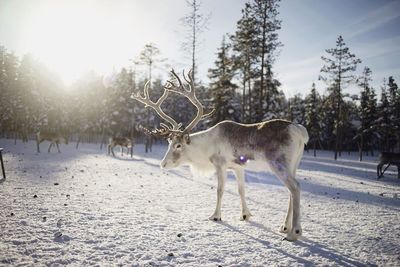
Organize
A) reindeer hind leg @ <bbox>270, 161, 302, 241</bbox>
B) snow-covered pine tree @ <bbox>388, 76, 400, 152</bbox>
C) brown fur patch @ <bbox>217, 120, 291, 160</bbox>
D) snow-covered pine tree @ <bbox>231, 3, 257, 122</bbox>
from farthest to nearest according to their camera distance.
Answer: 1. snow-covered pine tree @ <bbox>388, 76, 400, 152</bbox>
2. snow-covered pine tree @ <bbox>231, 3, 257, 122</bbox>
3. brown fur patch @ <bbox>217, 120, 291, 160</bbox>
4. reindeer hind leg @ <bbox>270, 161, 302, 241</bbox>

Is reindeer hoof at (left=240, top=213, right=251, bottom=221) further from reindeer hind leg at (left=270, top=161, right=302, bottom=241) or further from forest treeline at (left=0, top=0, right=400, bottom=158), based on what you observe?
forest treeline at (left=0, top=0, right=400, bottom=158)

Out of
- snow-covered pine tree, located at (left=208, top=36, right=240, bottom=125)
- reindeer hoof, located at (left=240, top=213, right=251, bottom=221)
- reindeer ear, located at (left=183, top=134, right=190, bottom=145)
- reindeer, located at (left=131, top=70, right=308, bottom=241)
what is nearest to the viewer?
reindeer, located at (left=131, top=70, right=308, bottom=241)

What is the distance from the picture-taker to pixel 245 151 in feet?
19.7

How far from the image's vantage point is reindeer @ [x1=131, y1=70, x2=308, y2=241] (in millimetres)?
5316

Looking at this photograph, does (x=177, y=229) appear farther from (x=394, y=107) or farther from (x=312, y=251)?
(x=394, y=107)

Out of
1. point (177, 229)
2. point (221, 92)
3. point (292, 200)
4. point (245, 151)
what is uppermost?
point (221, 92)

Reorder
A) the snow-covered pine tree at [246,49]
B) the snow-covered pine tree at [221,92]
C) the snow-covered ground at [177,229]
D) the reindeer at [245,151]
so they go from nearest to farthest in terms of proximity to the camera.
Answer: the snow-covered ground at [177,229] → the reindeer at [245,151] → the snow-covered pine tree at [246,49] → the snow-covered pine tree at [221,92]

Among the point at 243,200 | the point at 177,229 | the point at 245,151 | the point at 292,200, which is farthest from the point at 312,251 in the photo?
the point at 177,229

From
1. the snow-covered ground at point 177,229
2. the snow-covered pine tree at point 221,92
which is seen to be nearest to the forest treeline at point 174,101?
the snow-covered pine tree at point 221,92

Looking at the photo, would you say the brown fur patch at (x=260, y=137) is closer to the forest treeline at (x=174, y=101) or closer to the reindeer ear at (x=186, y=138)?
the reindeer ear at (x=186, y=138)

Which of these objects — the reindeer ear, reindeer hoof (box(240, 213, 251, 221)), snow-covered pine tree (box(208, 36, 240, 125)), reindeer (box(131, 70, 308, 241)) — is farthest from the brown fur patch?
snow-covered pine tree (box(208, 36, 240, 125))

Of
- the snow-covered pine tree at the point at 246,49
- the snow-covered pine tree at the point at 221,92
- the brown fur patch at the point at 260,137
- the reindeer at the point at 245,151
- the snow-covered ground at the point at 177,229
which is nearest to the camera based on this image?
the snow-covered ground at the point at 177,229

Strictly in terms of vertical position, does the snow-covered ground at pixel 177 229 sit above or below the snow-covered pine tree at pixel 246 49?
below

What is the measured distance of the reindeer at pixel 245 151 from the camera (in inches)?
209
